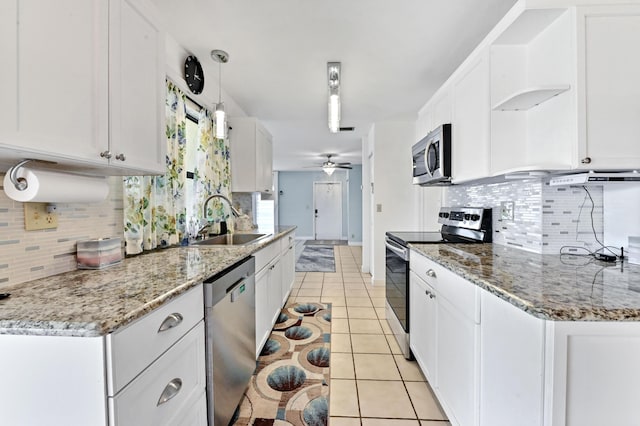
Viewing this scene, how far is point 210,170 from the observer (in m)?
2.76

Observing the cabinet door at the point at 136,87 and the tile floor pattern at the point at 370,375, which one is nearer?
the cabinet door at the point at 136,87

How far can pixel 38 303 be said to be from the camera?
0.84 m

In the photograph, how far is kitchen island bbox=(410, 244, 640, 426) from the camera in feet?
2.60

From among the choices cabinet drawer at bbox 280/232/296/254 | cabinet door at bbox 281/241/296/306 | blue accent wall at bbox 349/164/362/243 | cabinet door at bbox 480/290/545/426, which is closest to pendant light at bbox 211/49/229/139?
cabinet drawer at bbox 280/232/296/254

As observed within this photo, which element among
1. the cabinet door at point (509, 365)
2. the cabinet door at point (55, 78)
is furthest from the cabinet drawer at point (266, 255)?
the cabinet door at point (509, 365)

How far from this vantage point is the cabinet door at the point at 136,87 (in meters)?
1.15

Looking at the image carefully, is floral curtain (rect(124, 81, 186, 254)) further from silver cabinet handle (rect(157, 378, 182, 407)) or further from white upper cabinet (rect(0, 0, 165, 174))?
silver cabinet handle (rect(157, 378, 182, 407))

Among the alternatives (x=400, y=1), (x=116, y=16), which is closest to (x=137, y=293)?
(x=116, y=16)

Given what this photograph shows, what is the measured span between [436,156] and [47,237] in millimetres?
2331

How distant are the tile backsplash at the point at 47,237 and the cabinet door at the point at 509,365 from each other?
1.77m

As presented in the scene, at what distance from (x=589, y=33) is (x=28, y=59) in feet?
6.82

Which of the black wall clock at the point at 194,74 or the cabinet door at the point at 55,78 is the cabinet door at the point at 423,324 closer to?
the cabinet door at the point at 55,78

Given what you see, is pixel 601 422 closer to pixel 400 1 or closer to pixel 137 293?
pixel 137 293

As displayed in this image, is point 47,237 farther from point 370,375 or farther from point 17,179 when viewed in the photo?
point 370,375
